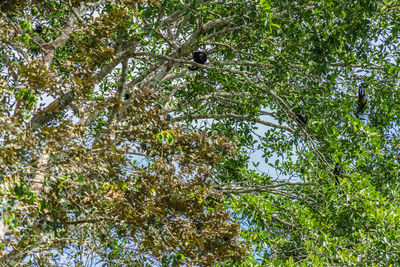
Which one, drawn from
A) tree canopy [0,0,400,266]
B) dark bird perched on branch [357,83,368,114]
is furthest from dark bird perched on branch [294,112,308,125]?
dark bird perched on branch [357,83,368,114]

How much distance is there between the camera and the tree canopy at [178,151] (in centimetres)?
514

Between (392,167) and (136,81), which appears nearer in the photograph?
(136,81)

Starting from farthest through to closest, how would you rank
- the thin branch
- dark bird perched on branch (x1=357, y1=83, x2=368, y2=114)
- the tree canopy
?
1. the thin branch
2. dark bird perched on branch (x1=357, y1=83, x2=368, y2=114)
3. the tree canopy

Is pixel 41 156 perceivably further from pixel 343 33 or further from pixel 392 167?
pixel 392 167

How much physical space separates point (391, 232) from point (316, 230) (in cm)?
175

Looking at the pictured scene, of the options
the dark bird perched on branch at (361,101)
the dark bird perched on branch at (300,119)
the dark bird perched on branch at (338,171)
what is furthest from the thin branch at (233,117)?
the dark bird perched on branch at (361,101)

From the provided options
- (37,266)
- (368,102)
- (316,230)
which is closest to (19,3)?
(37,266)

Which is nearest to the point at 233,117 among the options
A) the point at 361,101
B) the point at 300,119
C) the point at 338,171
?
the point at 300,119

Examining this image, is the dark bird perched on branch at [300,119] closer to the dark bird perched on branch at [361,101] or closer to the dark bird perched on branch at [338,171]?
the dark bird perched on branch at [338,171]

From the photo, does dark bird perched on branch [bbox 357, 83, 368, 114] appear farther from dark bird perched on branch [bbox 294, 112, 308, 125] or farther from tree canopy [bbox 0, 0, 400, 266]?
dark bird perched on branch [bbox 294, 112, 308, 125]

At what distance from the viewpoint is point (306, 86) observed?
7.50m

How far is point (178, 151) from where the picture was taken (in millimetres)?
6719

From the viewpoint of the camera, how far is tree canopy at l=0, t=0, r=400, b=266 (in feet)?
16.9

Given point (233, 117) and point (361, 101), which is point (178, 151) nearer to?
point (233, 117)
